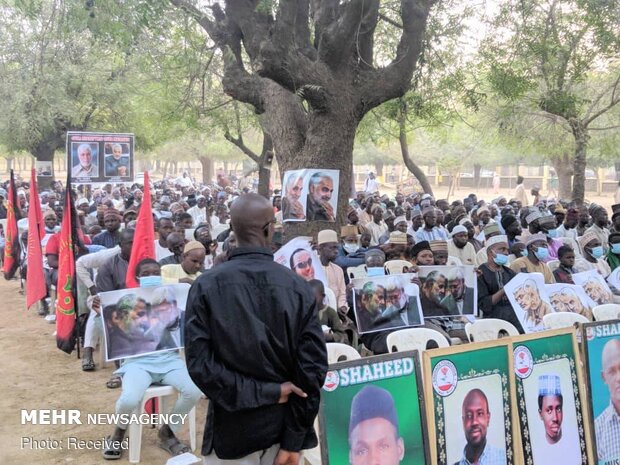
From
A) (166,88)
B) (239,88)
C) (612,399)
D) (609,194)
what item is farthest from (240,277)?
(609,194)

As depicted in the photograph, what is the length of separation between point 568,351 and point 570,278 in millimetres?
3613

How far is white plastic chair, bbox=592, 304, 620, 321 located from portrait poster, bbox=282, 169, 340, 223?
4.15 m

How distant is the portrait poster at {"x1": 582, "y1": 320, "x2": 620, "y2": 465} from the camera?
14.9ft

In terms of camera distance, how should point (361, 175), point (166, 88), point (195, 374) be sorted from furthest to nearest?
1. point (361, 175)
2. point (166, 88)
3. point (195, 374)

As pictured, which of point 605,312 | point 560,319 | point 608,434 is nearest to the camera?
point 608,434

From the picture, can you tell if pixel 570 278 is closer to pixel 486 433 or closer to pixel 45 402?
pixel 486 433

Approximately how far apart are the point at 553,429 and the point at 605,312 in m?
2.58

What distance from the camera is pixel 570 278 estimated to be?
25.7ft

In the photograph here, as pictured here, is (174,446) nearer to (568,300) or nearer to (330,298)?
(330,298)

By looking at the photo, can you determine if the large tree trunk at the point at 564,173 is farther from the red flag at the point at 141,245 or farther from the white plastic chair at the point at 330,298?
the red flag at the point at 141,245

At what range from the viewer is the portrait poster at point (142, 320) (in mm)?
5324

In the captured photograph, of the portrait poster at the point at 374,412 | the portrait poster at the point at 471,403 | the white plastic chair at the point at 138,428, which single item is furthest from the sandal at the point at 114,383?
the portrait poster at the point at 471,403

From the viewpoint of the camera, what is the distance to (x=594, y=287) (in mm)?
7078

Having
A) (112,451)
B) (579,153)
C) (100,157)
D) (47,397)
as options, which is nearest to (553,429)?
(112,451)
